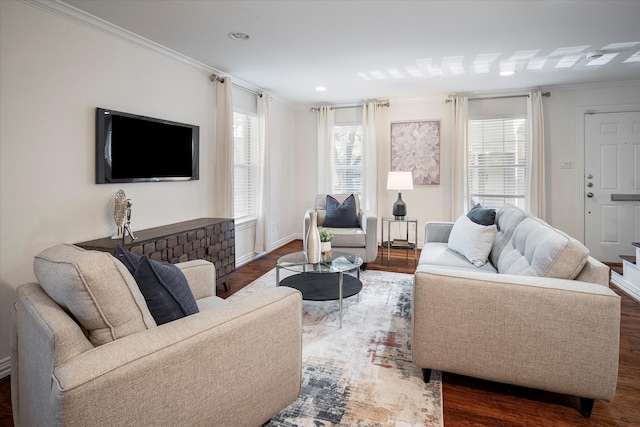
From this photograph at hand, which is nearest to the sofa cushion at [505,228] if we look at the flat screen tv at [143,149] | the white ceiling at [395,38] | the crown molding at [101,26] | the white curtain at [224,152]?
the white ceiling at [395,38]

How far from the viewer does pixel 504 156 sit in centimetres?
526

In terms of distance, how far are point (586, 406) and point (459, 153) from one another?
411cm

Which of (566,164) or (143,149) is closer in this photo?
(143,149)

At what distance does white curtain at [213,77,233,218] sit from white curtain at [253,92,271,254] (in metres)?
0.89

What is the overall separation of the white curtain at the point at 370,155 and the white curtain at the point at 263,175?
1.62 m

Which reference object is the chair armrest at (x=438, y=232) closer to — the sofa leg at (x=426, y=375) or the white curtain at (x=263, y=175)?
the sofa leg at (x=426, y=375)

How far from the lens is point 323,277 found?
3373mm

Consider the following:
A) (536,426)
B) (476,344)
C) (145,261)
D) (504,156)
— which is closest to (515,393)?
(536,426)

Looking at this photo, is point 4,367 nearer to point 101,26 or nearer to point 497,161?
point 101,26

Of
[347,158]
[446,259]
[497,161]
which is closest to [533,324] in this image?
[446,259]

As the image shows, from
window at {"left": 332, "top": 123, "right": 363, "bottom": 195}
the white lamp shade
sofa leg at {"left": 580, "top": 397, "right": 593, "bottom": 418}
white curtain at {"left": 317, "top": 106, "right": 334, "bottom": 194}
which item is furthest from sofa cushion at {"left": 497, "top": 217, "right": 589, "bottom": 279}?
white curtain at {"left": 317, "top": 106, "right": 334, "bottom": 194}

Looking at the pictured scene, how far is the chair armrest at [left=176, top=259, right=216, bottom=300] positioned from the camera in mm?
2062

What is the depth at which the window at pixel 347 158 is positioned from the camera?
19.6ft

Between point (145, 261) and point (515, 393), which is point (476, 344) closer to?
point (515, 393)
